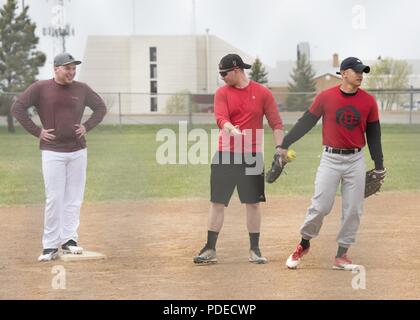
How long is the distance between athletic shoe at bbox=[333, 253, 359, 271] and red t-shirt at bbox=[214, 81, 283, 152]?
1.07 metres

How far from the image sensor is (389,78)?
2673 centimetres

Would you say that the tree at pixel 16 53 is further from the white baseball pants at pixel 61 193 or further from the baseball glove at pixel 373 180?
the baseball glove at pixel 373 180

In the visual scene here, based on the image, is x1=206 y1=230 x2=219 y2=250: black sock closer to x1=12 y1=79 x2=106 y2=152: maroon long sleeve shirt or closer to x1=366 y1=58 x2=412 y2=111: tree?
x1=12 y1=79 x2=106 y2=152: maroon long sleeve shirt

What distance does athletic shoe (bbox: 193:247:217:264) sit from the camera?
6.57 m

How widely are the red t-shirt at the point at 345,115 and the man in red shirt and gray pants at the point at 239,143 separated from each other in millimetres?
513

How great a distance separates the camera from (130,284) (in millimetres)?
5762

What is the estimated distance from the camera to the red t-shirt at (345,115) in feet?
20.0

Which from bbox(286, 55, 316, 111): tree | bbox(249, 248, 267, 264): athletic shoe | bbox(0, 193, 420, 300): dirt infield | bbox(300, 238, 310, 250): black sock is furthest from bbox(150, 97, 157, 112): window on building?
bbox(300, 238, 310, 250): black sock

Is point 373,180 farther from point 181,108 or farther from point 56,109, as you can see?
point 181,108

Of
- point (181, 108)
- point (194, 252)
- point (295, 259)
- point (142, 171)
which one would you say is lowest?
point (181, 108)

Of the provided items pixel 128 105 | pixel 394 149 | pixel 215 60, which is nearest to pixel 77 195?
pixel 394 149

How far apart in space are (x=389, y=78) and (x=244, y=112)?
2123 cm

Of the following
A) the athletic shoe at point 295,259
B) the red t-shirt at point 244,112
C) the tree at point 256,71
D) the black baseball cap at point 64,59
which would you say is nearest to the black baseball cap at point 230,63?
the red t-shirt at point 244,112

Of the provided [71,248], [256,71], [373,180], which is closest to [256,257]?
[373,180]
